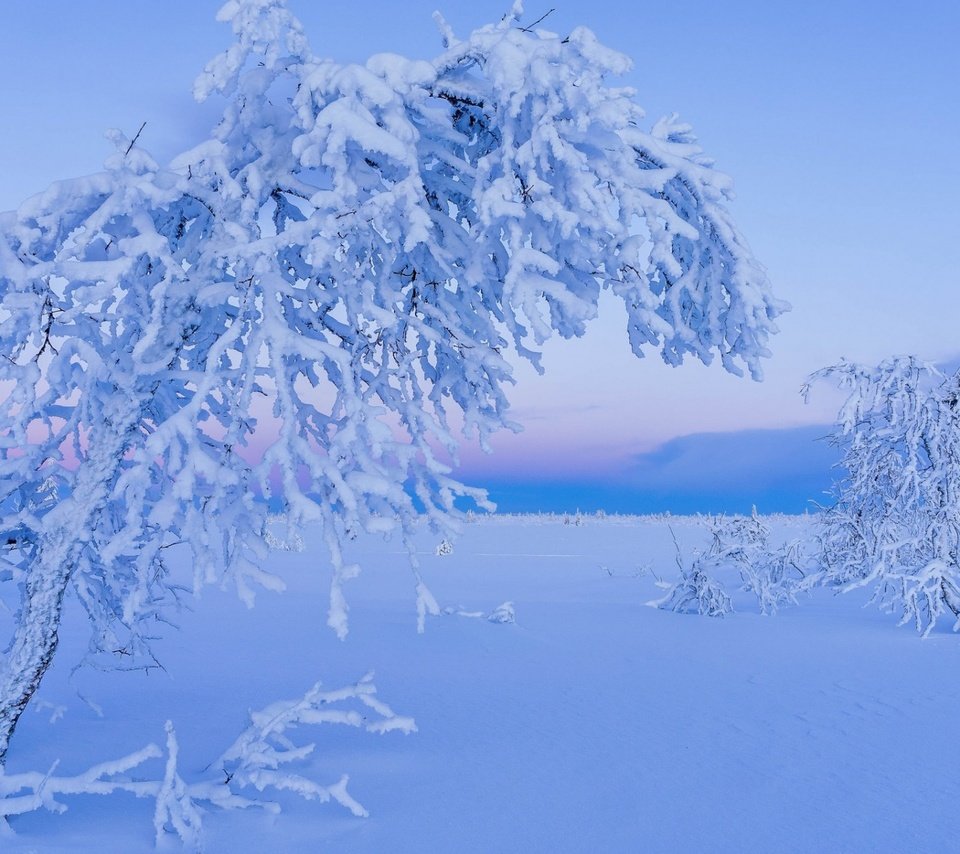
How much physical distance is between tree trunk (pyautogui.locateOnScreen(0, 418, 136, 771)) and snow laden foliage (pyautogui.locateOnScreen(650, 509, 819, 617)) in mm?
7452

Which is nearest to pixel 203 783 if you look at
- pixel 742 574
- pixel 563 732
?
pixel 563 732

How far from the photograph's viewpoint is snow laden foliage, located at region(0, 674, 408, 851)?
134 inches

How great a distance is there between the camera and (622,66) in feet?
11.5

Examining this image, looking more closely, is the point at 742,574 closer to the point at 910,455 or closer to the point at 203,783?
the point at 910,455

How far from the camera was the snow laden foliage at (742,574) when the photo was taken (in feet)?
35.6

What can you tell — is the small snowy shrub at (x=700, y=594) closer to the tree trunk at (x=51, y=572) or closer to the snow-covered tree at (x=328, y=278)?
the snow-covered tree at (x=328, y=278)

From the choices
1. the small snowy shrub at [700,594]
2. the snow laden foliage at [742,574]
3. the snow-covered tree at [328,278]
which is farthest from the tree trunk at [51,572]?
the small snowy shrub at [700,594]

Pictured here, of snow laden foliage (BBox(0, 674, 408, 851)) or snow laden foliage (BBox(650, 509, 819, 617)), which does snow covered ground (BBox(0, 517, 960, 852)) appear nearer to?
snow laden foliage (BBox(0, 674, 408, 851))

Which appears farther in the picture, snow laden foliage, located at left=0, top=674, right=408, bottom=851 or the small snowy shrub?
the small snowy shrub

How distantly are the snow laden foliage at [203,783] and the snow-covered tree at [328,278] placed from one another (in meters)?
0.59

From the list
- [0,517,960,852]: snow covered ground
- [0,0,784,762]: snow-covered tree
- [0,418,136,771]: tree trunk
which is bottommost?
[0,517,960,852]: snow covered ground

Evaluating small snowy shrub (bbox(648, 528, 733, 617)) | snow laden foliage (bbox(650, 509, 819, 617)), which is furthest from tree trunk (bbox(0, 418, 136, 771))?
small snowy shrub (bbox(648, 528, 733, 617))

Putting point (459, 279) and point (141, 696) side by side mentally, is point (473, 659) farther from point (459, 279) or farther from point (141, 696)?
point (459, 279)

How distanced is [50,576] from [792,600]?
10.0 metres
